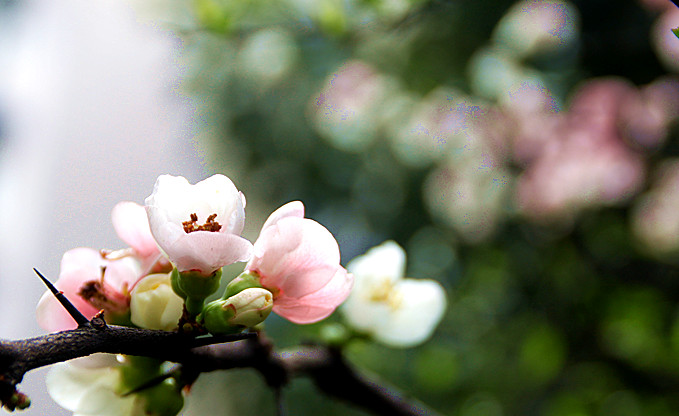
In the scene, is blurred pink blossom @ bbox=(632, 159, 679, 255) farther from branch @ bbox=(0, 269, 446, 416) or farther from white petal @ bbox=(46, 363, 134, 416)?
white petal @ bbox=(46, 363, 134, 416)

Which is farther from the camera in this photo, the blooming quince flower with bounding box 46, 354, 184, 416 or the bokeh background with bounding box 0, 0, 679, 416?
the bokeh background with bounding box 0, 0, 679, 416

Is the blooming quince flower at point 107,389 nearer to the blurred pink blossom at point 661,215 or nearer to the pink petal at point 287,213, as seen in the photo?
the pink petal at point 287,213

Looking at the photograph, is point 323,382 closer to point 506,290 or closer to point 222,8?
point 222,8

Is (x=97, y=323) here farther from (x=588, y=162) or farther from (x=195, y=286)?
(x=588, y=162)

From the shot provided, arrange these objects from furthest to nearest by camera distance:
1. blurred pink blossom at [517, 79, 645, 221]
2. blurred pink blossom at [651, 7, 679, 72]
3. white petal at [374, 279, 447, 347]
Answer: blurred pink blossom at [517, 79, 645, 221]
blurred pink blossom at [651, 7, 679, 72]
white petal at [374, 279, 447, 347]

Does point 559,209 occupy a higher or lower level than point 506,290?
higher

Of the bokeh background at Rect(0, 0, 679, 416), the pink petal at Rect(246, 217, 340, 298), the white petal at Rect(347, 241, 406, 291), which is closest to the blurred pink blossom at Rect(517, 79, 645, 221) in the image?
the bokeh background at Rect(0, 0, 679, 416)

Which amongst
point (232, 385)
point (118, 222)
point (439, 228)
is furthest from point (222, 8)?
point (232, 385)

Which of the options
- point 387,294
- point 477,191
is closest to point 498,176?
point 477,191
